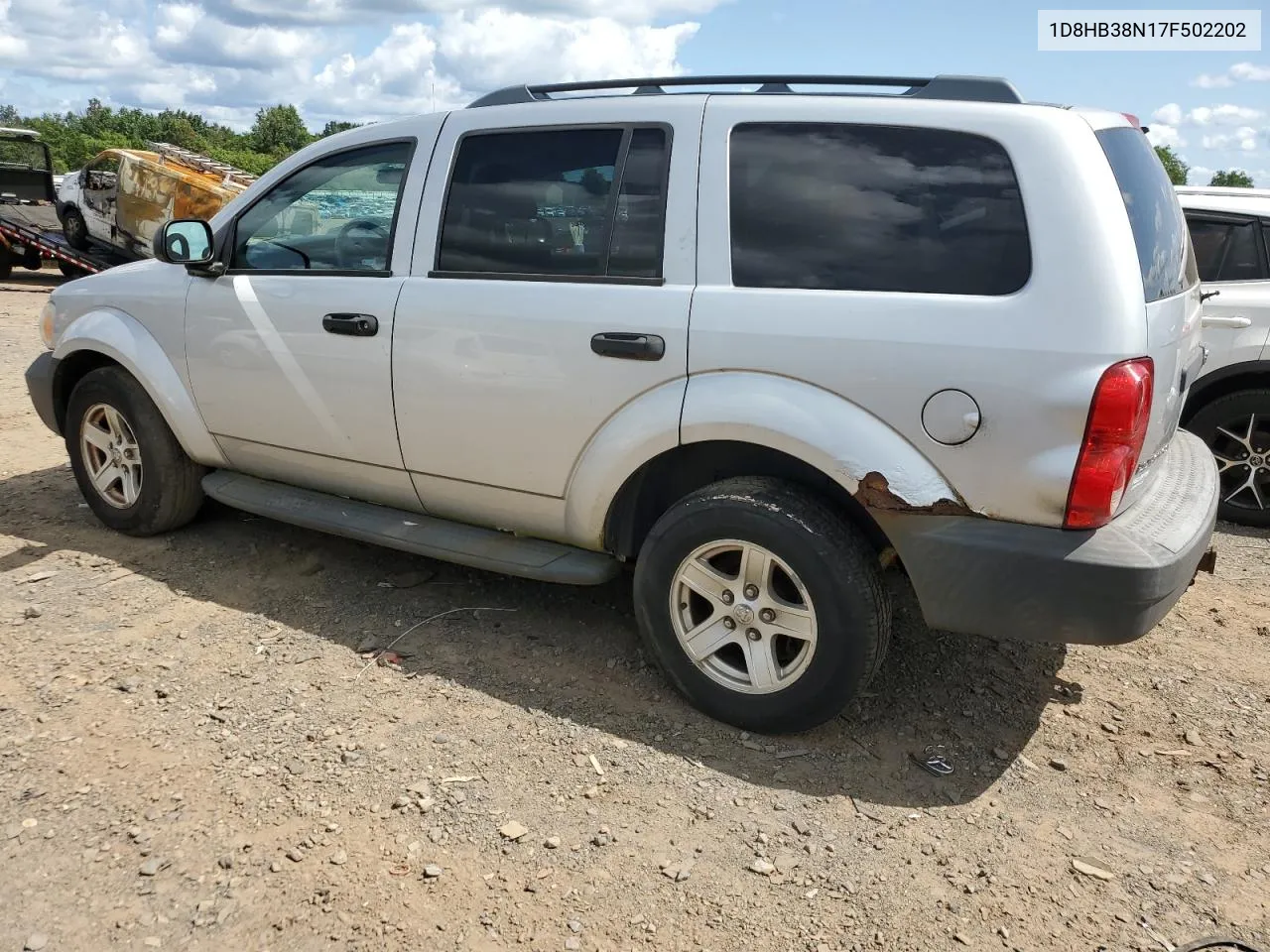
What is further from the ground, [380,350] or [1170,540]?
[380,350]

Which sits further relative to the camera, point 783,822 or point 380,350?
point 380,350

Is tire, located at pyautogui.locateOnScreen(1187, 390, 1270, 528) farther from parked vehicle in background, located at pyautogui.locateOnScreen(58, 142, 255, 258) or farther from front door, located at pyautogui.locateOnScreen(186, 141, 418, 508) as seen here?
parked vehicle in background, located at pyautogui.locateOnScreen(58, 142, 255, 258)

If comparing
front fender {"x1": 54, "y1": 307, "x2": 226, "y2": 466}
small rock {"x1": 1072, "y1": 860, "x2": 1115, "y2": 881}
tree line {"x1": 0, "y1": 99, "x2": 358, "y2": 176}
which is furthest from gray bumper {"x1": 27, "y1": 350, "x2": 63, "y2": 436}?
tree line {"x1": 0, "y1": 99, "x2": 358, "y2": 176}

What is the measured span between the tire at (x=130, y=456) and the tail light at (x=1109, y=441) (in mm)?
3826

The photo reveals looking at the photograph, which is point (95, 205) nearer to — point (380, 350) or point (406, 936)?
point (380, 350)

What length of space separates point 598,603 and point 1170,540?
2.22 metres

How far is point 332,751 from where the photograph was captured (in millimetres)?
3146

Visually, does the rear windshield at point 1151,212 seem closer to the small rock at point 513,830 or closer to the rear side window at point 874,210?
the rear side window at point 874,210

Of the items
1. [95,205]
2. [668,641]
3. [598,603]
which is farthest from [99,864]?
[95,205]

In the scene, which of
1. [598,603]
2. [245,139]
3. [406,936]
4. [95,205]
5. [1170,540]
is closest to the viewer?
[406,936]

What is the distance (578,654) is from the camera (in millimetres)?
3822

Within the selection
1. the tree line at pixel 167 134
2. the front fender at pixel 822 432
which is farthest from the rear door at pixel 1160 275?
the tree line at pixel 167 134

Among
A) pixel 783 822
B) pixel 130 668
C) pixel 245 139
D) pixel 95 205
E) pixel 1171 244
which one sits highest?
pixel 245 139

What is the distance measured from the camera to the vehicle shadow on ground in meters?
3.19
